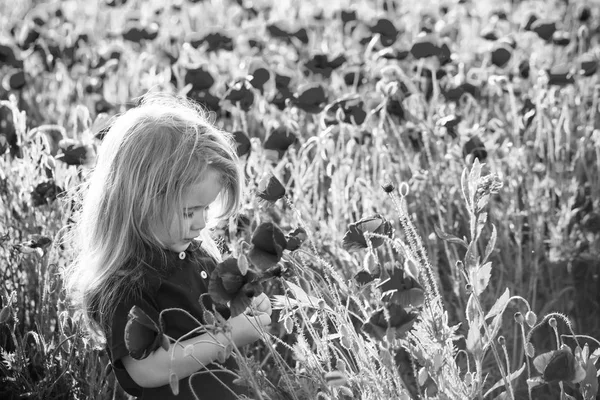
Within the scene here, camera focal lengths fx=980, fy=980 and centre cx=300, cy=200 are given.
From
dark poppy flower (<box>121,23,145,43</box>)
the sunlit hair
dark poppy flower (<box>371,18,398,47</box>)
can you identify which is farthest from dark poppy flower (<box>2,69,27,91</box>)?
the sunlit hair

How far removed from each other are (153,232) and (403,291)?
1.66ft

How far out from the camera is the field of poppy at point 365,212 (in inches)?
60.3

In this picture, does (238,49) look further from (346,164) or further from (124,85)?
(346,164)

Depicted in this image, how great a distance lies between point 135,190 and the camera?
5.47 feet

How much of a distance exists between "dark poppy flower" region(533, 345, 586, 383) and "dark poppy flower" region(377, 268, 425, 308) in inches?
8.3

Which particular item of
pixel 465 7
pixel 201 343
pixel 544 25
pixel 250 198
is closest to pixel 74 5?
pixel 465 7

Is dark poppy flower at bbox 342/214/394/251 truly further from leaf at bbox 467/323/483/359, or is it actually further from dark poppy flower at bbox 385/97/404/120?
dark poppy flower at bbox 385/97/404/120

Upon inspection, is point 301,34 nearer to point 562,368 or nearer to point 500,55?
point 500,55

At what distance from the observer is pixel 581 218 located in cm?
293

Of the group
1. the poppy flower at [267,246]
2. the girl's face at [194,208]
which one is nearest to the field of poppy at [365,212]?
the poppy flower at [267,246]

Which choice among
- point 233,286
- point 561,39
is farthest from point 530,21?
point 233,286

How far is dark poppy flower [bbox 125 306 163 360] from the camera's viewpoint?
4.50 feet

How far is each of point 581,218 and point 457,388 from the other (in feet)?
4.94

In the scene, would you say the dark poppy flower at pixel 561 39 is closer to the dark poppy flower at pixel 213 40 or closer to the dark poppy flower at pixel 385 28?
the dark poppy flower at pixel 385 28
